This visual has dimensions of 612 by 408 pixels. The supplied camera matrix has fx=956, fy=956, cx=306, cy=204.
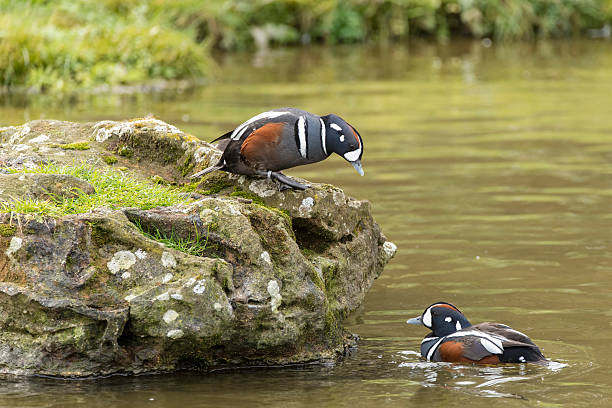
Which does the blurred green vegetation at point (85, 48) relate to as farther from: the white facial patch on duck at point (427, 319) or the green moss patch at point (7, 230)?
the white facial patch on duck at point (427, 319)

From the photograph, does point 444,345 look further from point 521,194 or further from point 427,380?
point 521,194

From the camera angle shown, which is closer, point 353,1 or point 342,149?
point 342,149

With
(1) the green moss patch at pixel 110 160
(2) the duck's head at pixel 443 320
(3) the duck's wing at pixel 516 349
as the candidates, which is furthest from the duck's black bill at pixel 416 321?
(1) the green moss patch at pixel 110 160

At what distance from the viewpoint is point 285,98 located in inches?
693

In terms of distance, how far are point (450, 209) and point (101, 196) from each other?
211 inches

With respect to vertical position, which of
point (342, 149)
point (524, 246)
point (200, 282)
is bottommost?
point (524, 246)

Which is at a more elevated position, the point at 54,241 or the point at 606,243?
the point at 54,241

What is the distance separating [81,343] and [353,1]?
74.7ft

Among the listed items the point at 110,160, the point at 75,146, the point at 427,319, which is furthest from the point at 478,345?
the point at 75,146

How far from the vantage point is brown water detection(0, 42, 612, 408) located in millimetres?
5629

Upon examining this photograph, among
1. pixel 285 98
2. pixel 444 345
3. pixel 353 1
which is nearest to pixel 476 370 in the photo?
pixel 444 345

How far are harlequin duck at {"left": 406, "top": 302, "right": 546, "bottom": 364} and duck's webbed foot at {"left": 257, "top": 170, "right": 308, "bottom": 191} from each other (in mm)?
1343

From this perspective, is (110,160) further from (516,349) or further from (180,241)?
(516,349)

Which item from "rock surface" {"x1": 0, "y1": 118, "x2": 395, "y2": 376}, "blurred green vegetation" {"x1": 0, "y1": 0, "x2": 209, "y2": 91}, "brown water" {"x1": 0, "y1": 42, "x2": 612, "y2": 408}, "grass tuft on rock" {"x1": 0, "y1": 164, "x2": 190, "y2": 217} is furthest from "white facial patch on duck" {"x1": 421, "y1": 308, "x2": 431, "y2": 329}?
"blurred green vegetation" {"x1": 0, "y1": 0, "x2": 209, "y2": 91}
